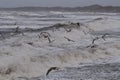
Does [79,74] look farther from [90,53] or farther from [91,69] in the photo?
[90,53]

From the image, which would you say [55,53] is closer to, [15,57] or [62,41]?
[15,57]

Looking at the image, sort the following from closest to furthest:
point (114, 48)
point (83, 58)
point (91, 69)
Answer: point (91, 69)
point (83, 58)
point (114, 48)

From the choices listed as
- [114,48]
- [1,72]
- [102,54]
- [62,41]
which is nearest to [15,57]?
[1,72]

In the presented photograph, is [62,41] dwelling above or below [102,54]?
above

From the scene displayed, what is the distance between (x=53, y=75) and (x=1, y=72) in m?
1.60

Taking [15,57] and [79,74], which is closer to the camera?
[79,74]

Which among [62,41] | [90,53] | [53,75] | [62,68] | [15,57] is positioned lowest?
[53,75]

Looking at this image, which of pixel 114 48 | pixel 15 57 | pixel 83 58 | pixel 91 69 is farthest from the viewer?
pixel 114 48

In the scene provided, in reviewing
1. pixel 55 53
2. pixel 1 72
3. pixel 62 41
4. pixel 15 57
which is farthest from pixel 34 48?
pixel 1 72

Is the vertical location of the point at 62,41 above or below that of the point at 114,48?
above

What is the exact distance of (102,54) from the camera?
1714 centimetres

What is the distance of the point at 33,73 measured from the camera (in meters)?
12.6

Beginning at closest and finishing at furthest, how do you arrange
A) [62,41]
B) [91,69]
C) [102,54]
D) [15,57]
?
1. [91,69]
2. [15,57]
3. [102,54]
4. [62,41]

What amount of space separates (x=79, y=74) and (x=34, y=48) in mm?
5759
